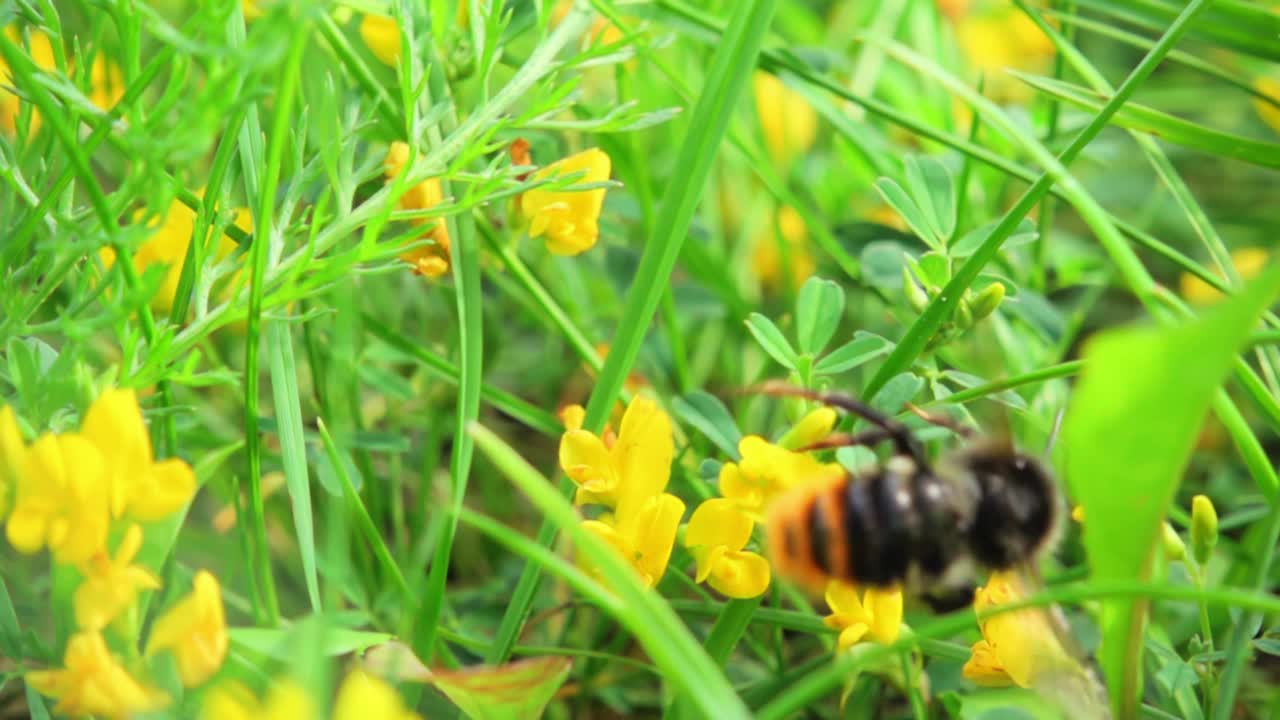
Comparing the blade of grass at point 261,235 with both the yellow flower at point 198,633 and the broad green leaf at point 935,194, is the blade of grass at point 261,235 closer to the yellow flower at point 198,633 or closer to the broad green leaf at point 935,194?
the yellow flower at point 198,633

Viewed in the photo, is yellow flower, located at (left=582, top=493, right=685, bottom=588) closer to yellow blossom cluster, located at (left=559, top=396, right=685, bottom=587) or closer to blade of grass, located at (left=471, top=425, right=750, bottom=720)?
yellow blossom cluster, located at (left=559, top=396, right=685, bottom=587)

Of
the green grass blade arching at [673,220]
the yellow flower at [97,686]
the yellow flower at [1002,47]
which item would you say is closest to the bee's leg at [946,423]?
the green grass blade arching at [673,220]

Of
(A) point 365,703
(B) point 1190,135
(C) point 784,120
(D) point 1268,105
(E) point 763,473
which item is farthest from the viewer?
(C) point 784,120

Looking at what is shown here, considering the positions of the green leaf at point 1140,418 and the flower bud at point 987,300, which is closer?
the green leaf at point 1140,418

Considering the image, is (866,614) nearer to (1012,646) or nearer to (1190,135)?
(1012,646)

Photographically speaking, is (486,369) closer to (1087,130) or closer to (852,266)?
(852,266)

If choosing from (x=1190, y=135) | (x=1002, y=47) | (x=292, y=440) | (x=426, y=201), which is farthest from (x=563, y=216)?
(x=1002, y=47)

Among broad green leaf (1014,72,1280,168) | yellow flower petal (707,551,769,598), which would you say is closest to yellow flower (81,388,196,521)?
yellow flower petal (707,551,769,598)

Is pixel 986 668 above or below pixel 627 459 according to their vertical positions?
below
